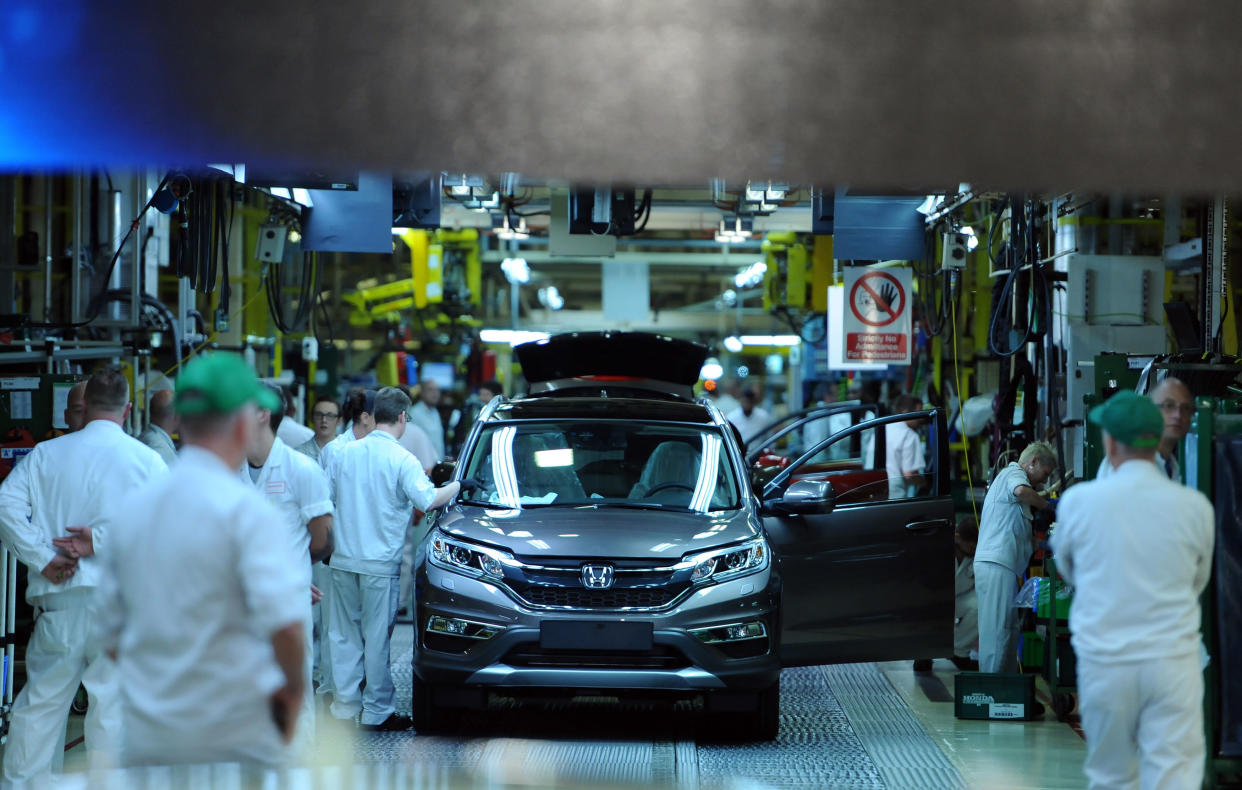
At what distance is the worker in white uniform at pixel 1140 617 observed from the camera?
15.5 feet

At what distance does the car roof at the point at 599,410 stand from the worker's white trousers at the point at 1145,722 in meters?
3.94

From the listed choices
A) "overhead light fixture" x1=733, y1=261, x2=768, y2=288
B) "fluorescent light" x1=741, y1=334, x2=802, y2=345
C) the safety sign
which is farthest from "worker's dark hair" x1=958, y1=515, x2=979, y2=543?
"fluorescent light" x1=741, y1=334, x2=802, y2=345

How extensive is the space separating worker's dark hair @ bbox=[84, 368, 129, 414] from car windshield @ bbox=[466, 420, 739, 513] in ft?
7.34

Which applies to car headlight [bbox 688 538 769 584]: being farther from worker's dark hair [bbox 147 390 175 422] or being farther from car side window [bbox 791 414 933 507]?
car side window [bbox 791 414 933 507]

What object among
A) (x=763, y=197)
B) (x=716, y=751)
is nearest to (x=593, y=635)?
(x=716, y=751)

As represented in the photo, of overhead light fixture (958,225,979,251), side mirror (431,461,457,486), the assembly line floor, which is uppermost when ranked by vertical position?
overhead light fixture (958,225,979,251)

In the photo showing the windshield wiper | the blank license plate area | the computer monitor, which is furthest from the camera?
the computer monitor

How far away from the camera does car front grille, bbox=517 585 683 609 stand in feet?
24.0

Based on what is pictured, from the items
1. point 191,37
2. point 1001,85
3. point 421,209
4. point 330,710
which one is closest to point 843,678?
point 330,710

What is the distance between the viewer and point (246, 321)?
48.5ft

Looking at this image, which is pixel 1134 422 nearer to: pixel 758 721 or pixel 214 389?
pixel 214 389

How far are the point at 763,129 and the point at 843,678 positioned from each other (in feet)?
20.5

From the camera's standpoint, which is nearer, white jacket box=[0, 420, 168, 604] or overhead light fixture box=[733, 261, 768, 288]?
white jacket box=[0, 420, 168, 604]

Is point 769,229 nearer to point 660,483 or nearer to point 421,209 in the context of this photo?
point 421,209
